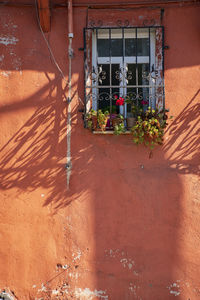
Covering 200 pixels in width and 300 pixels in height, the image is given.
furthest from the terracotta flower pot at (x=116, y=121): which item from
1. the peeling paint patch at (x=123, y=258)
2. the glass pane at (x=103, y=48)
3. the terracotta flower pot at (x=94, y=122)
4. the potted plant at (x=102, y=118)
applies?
the peeling paint patch at (x=123, y=258)

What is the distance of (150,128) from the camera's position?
4.01m

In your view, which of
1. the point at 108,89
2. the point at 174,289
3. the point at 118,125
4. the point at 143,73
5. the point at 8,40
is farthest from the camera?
the point at 108,89

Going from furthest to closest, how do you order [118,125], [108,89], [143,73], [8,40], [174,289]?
1. [108,89]
2. [143,73]
3. [8,40]
4. [118,125]
5. [174,289]

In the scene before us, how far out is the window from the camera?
4.27m

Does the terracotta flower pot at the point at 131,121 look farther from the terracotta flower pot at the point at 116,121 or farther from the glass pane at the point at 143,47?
the glass pane at the point at 143,47

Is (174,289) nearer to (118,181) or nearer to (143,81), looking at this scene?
(118,181)

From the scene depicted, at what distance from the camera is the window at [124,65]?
4266mm

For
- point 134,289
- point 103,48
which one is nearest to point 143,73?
point 103,48

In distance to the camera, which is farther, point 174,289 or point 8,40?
point 8,40

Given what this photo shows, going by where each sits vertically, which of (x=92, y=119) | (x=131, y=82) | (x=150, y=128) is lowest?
(x=150, y=128)

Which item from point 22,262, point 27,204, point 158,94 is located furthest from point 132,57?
point 22,262

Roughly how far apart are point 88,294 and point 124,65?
3.04m

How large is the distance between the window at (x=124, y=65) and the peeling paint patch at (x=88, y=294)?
230 centimetres

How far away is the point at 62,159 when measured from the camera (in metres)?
4.19
